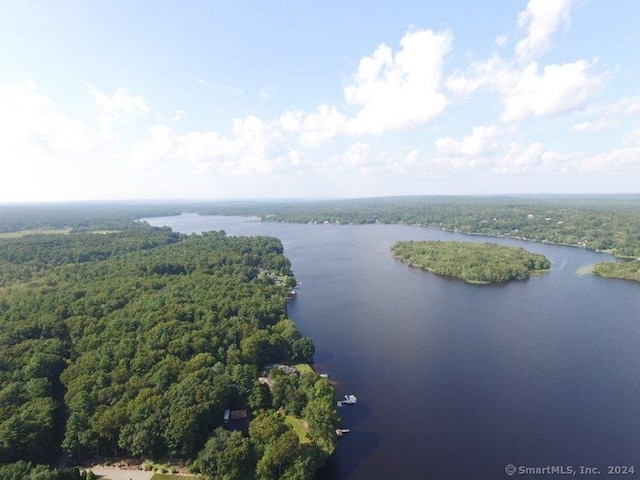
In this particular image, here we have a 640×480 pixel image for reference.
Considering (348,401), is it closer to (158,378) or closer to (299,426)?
(299,426)

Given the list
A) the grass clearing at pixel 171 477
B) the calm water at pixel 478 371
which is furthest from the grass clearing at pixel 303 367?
the grass clearing at pixel 171 477

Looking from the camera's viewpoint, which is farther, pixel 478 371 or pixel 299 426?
pixel 478 371

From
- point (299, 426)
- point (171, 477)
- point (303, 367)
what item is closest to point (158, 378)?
point (171, 477)

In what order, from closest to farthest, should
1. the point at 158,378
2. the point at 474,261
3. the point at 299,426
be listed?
1. the point at 299,426
2. the point at 158,378
3. the point at 474,261

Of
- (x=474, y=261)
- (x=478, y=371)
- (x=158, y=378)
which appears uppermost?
(x=474, y=261)

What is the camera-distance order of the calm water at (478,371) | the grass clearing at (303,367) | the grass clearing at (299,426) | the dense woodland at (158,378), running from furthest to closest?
the grass clearing at (303,367) < the grass clearing at (299,426) < the calm water at (478,371) < the dense woodland at (158,378)

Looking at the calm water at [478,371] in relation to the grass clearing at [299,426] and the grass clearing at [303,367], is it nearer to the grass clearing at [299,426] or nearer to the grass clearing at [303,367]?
the grass clearing at [303,367]

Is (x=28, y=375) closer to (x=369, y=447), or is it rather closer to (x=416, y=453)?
(x=369, y=447)

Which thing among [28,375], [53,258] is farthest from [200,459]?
[53,258]
